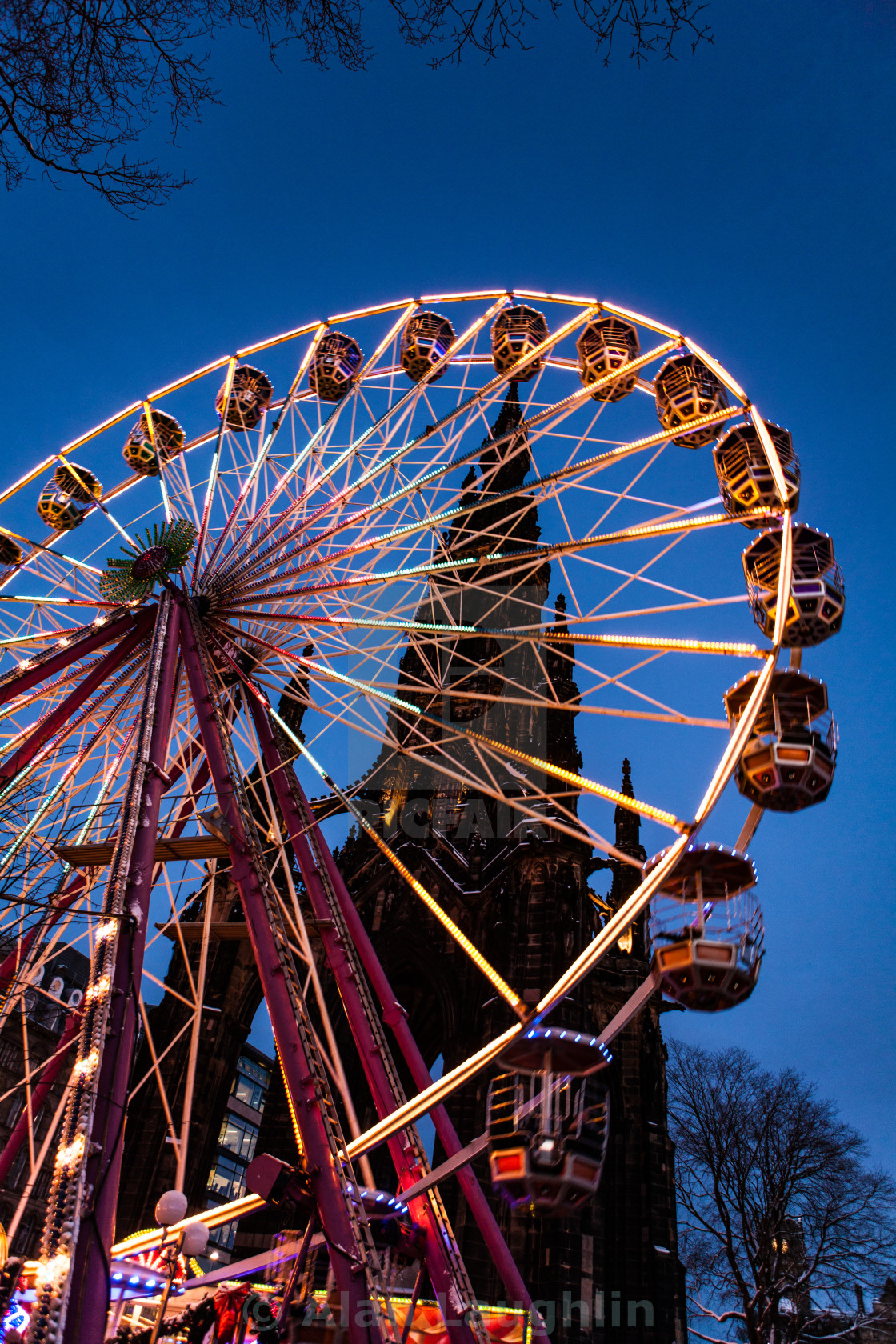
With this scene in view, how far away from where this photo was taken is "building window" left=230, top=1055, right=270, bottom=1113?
57219mm

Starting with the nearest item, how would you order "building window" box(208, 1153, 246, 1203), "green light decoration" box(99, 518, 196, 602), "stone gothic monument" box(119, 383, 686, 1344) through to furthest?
"green light decoration" box(99, 518, 196, 602)
"stone gothic monument" box(119, 383, 686, 1344)
"building window" box(208, 1153, 246, 1203)

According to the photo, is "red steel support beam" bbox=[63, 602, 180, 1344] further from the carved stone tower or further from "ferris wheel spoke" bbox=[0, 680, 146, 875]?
the carved stone tower

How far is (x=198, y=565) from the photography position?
632 inches

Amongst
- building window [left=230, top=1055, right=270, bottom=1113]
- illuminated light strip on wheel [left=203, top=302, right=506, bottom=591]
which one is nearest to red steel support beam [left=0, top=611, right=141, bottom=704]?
illuminated light strip on wheel [left=203, top=302, right=506, bottom=591]

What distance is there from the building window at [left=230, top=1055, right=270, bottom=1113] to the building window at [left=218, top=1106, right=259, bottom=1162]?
6.19 ft

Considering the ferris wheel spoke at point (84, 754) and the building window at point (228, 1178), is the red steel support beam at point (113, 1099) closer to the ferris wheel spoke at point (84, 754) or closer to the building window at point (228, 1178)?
the ferris wheel spoke at point (84, 754)

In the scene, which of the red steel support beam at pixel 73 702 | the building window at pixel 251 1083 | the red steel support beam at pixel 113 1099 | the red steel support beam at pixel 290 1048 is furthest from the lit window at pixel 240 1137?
the red steel support beam at pixel 113 1099

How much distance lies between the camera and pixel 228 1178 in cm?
4841

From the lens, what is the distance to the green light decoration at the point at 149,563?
1504 cm

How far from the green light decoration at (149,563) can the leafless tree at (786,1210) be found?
72.8ft

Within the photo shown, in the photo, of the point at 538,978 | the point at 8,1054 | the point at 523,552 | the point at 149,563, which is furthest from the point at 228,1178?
the point at 523,552

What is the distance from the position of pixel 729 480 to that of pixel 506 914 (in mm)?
18075

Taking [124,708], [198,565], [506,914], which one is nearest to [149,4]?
[198,565]

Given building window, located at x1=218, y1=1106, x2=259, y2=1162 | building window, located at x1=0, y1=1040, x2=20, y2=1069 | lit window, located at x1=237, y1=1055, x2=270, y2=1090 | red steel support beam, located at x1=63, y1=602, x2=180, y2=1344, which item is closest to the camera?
red steel support beam, located at x1=63, y1=602, x2=180, y2=1344
